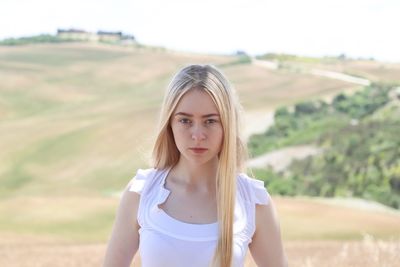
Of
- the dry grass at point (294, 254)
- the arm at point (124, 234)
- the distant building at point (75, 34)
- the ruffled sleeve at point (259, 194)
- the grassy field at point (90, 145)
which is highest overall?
the ruffled sleeve at point (259, 194)

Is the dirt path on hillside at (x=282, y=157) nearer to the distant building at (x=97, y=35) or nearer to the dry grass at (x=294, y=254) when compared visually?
the dry grass at (x=294, y=254)

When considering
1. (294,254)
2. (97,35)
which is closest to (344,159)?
(294,254)

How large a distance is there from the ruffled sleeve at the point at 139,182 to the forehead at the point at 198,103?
293 mm

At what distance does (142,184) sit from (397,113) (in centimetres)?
3369

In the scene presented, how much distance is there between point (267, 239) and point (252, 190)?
183 millimetres

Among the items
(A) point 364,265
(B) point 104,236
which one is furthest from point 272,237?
(B) point 104,236

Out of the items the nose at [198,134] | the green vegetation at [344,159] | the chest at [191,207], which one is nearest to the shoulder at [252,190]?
the chest at [191,207]

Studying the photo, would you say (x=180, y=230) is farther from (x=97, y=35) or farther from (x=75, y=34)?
(x=97, y=35)

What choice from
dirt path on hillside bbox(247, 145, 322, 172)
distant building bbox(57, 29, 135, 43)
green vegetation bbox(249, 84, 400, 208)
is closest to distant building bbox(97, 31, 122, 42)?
distant building bbox(57, 29, 135, 43)

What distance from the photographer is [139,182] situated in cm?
281

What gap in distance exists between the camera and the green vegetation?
25.3m

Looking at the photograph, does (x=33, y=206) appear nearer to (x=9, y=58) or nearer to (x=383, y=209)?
(x=383, y=209)

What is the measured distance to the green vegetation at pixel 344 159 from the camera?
2534 centimetres

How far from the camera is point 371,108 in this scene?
38875 mm
